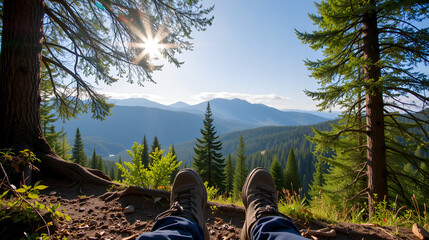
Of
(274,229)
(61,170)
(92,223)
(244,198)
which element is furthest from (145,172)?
(274,229)

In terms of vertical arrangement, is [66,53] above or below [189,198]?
above

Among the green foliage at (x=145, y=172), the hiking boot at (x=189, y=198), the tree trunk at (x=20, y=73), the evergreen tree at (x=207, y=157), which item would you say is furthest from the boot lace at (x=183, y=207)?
the evergreen tree at (x=207, y=157)

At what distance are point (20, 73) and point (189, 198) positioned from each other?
379 cm

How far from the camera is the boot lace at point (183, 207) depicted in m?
2.00

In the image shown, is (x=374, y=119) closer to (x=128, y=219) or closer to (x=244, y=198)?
(x=244, y=198)

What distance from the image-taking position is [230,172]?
3594 cm

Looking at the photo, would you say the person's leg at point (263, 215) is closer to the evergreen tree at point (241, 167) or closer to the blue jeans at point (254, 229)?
the blue jeans at point (254, 229)

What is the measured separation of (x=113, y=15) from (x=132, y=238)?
200 inches

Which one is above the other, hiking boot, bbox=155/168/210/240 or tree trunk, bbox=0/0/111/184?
tree trunk, bbox=0/0/111/184

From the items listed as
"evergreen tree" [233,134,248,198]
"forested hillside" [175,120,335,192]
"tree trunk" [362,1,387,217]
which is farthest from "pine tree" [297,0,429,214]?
"forested hillside" [175,120,335,192]

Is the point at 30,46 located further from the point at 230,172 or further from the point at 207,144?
the point at 230,172

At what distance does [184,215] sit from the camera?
2.04 m

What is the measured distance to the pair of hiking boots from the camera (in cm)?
205

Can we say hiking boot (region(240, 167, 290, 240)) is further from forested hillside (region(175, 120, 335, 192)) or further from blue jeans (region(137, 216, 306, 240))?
forested hillside (region(175, 120, 335, 192))
